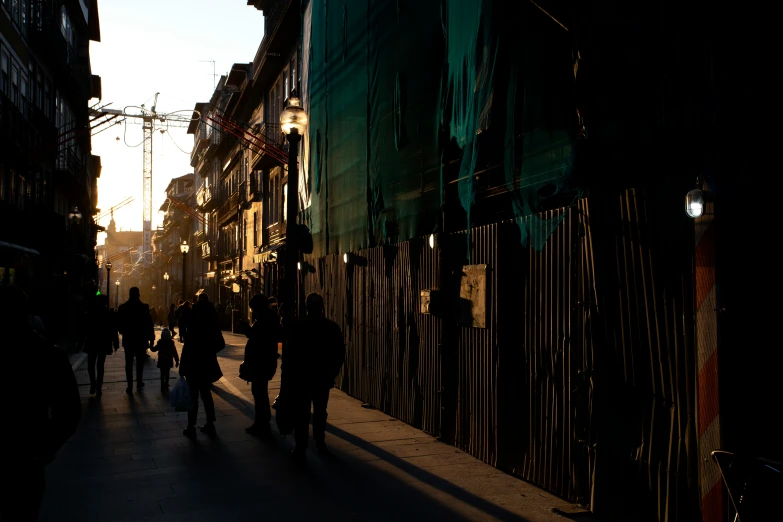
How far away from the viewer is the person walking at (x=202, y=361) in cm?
935

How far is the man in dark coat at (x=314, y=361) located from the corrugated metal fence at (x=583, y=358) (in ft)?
4.71

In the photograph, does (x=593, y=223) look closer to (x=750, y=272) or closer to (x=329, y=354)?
(x=750, y=272)

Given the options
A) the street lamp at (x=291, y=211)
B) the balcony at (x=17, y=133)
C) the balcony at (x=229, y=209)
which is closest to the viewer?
the street lamp at (x=291, y=211)

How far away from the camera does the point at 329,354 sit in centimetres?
832

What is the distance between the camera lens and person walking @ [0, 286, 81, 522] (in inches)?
146

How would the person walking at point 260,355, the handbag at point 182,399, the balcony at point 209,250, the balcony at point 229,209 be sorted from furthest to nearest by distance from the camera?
1. the balcony at point 209,250
2. the balcony at point 229,209
3. the person walking at point 260,355
4. the handbag at point 182,399

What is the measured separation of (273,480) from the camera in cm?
707

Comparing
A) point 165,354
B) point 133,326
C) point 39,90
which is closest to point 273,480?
point 133,326

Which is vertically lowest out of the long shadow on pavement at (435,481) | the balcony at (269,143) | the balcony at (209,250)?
the long shadow on pavement at (435,481)

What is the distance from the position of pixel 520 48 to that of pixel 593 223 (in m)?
2.43

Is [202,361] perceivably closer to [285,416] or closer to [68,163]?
[285,416]

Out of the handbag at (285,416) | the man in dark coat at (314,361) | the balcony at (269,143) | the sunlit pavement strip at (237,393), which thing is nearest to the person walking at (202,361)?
the handbag at (285,416)

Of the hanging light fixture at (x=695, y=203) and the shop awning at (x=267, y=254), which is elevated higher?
the shop awning at (x=267, y=254)

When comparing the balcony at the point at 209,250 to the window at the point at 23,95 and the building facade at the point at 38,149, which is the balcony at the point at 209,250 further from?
the window at the point at 23,95
